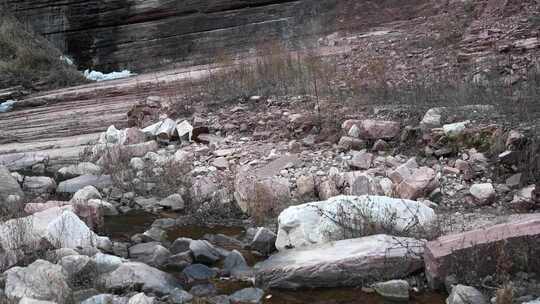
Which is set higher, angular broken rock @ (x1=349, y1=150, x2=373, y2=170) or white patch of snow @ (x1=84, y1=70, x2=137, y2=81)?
white patch of snow @ (x1=84, y1=70, x2=137, y2=81)

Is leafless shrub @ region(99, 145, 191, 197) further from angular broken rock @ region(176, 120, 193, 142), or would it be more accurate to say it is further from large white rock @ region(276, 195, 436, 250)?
large white rock @ region(276, 195, 436, 250)

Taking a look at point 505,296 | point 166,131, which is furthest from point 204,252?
point 166,131

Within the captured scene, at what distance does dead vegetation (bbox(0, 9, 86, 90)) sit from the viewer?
11922mm

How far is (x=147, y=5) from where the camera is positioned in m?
13.0

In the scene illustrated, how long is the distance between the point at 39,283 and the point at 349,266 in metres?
1.76

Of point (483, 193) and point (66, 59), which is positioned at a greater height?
point (66, 59)

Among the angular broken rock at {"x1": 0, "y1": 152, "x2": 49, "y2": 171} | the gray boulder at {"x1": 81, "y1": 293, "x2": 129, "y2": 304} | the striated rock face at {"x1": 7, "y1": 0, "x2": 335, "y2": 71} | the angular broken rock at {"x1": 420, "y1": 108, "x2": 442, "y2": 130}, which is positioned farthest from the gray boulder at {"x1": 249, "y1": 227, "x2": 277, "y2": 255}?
the striated rock face at {"x1": 7, "y1": 0, "x2": 335, "y2": 71}

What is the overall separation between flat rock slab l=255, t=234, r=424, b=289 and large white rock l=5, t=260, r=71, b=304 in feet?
3.76

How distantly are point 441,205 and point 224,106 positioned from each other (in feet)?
12.1

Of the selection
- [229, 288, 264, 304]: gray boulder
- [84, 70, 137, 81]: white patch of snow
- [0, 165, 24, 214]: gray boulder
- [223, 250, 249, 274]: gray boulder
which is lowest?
[223, 250, 249, 274]: gray boulder

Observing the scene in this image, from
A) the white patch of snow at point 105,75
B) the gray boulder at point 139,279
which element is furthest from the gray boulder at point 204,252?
the white patch of snow at point 105,75

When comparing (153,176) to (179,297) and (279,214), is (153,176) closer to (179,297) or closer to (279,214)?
(279,214)

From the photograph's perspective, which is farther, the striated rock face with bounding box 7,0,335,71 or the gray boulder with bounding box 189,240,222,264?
the striated rock face with bounding box 7,0,335,71

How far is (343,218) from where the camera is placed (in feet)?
14.1
